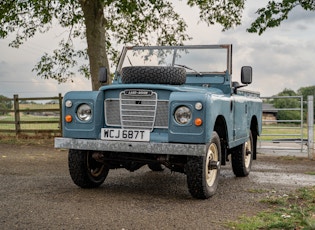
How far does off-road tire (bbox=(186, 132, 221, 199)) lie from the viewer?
6.45m

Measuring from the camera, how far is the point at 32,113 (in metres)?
20.5

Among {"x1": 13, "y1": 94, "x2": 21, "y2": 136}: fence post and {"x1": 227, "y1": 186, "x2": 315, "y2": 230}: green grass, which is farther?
{"x1": 13, "y1": 94, "x2": 21, "y2": 136}: fence post

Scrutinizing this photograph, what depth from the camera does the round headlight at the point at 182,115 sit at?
6.43m

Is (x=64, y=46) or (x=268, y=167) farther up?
(x=64, y=46)

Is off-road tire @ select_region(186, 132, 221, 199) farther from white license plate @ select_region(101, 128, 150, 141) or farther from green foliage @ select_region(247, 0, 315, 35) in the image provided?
green foliage @ select_region(247, 0, 315, 35)

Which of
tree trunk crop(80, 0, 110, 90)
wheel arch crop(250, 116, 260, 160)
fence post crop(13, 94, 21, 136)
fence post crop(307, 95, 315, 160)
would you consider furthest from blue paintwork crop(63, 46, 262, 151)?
fence post crop(13, 94, 21, 136)

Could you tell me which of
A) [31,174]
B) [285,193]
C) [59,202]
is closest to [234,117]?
[285,193]

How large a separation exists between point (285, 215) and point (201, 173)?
48.7 inches

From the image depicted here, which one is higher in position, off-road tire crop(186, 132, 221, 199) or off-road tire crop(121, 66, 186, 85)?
off-road tire crop(121, 66, 186, 85)

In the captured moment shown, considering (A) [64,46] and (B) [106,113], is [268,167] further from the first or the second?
(A) [64,46]

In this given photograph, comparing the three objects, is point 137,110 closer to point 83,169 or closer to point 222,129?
point 83,169

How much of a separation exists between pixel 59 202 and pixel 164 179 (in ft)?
9.31

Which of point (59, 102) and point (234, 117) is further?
point (59, 102)

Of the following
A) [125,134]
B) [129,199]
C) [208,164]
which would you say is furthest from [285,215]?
[125,134]
